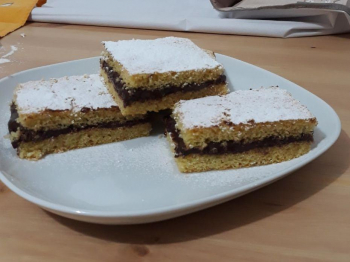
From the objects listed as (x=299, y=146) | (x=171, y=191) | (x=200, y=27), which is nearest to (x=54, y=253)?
(x=171, y=191)

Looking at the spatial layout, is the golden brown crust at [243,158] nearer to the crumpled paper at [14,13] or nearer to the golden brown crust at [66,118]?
the golden brown crust at [66,118]

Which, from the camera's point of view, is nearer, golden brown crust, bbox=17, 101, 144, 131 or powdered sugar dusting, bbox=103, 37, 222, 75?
golden brown crust, bbox=17, 101, 144, 131

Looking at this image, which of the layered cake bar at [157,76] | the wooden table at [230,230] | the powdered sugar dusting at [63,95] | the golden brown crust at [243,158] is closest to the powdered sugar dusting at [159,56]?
the layered cake bar at [157,76]

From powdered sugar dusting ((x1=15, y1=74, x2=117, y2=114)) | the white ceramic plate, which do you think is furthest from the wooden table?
powdered sugar dusting ((x1=15, y1=74, x2=117, y2=114))

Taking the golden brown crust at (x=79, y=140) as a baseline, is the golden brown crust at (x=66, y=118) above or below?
above

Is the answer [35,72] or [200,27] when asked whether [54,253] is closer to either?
[35,72]

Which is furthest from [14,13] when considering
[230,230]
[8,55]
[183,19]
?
[230,230]

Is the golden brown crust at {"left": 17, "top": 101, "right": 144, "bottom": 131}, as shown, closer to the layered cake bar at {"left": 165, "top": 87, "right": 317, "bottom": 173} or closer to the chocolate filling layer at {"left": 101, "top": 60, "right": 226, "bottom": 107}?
the chocolate filling layer at {"left": 101, "top": 60, "right": 226, "bottom": 107}
